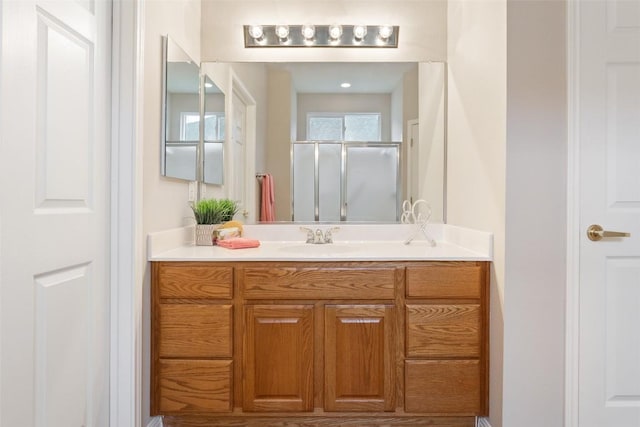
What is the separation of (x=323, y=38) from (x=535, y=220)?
159cm

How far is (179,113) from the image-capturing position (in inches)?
88.6

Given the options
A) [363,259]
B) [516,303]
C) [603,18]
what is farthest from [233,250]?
[603,18]

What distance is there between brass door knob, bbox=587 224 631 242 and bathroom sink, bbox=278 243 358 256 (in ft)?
3.36

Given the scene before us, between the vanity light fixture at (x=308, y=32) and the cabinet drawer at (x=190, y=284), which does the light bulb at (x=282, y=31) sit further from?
the cabinet drawer at (x=190, y=284)

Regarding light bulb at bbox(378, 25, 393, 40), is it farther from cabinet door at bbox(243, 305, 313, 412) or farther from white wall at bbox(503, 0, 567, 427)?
cabinet door at bbox(243, 305, 313, 412)

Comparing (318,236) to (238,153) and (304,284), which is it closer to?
(304,284)

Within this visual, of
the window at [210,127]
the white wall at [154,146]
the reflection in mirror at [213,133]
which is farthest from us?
the reflection in mirror at [213,133]

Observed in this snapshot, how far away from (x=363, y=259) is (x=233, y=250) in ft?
2.21

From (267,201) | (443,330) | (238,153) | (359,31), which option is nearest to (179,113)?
(238,153)

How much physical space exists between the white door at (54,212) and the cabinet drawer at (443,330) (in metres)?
1.28

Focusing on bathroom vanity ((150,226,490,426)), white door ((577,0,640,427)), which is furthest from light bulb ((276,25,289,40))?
white door ((577,0,640,427))

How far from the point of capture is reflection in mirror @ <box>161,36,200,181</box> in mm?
2088

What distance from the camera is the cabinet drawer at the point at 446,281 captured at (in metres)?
1.90

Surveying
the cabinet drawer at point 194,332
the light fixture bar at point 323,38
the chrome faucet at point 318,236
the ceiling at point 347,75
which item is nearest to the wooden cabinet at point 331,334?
the cabinet drawer at point 194,332
